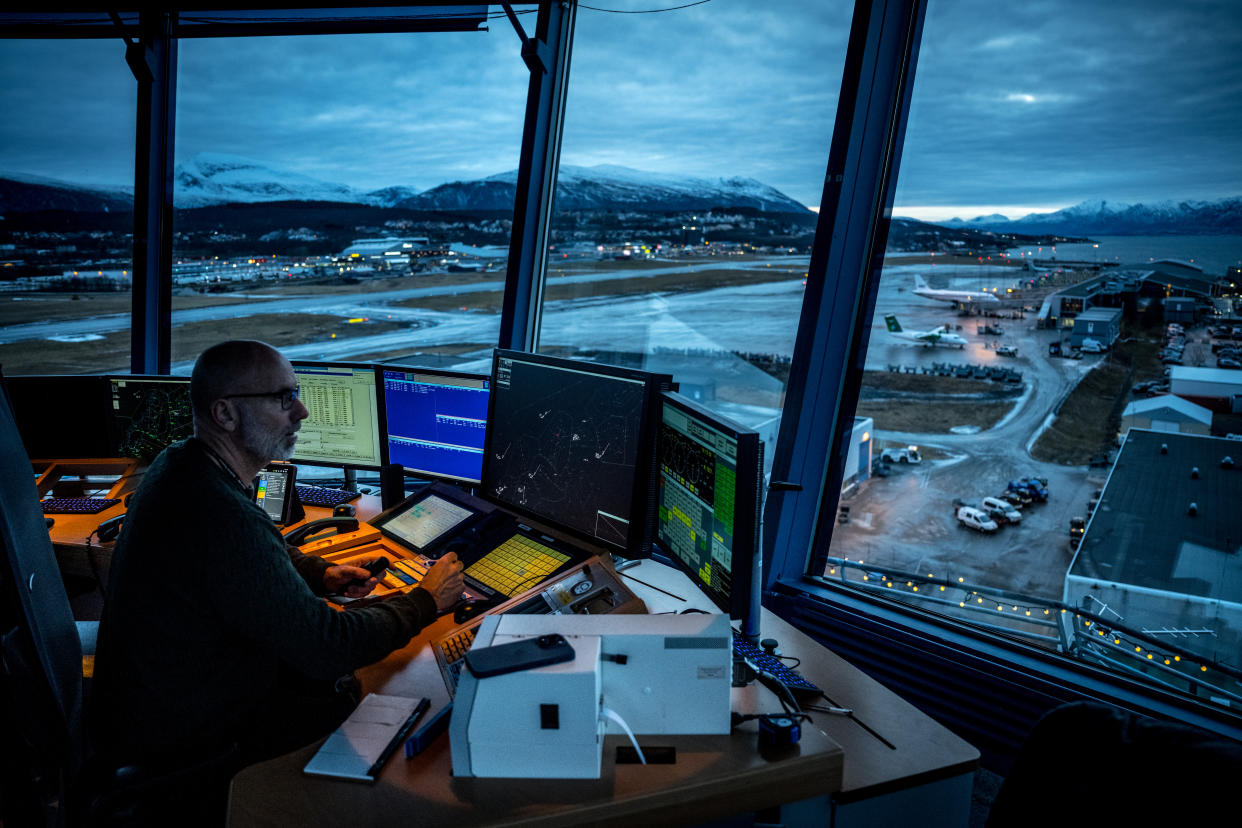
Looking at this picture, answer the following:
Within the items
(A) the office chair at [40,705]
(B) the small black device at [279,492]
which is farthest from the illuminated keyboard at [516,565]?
(B) the small black device at [279,492]

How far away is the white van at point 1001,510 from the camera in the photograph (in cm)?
236

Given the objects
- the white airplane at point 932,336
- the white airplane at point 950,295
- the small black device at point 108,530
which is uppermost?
the white airplane at point 950,295

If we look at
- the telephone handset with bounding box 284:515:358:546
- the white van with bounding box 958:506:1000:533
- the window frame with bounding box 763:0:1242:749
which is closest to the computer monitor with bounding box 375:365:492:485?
the telephone handset with bounding box 284:515:358:546

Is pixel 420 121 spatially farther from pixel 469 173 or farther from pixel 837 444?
pixel 837 444

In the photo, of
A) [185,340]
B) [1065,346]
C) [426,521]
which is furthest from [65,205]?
[1065,346]

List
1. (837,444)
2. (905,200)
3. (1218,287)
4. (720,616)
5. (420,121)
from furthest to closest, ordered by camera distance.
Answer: (420,121)
(837,444)
(905,200)
(1218,287)
(720,616)

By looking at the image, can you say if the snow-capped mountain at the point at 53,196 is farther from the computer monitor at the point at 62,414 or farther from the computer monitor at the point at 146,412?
the computer monitor at the point at 146,412

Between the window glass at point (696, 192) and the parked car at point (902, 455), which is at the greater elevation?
the window glass at point (696, 192)

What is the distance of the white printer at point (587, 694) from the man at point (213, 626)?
0.37 meters

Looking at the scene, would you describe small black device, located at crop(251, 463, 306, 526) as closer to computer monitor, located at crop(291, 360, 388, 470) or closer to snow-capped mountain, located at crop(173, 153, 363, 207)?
computer monitor, located at crop(291, 360, 388, 470)

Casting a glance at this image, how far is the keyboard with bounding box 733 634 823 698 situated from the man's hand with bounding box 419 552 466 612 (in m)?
0.67

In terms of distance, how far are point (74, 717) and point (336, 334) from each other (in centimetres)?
256

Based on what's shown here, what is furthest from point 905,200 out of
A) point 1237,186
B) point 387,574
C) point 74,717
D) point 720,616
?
point 74,717

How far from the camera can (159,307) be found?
3.91m
